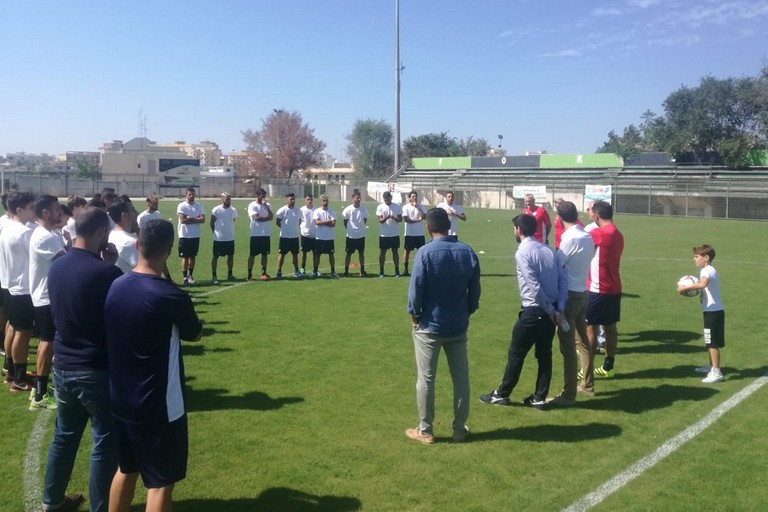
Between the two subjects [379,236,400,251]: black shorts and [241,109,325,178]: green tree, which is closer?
[379,236,400,251]: black shorts

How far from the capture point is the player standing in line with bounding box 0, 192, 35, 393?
701 centimetres

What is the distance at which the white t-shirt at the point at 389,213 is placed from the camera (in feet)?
53.0

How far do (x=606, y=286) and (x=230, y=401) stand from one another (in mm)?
4692

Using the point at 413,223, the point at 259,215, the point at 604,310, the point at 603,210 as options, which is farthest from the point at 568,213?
the point at 259,215

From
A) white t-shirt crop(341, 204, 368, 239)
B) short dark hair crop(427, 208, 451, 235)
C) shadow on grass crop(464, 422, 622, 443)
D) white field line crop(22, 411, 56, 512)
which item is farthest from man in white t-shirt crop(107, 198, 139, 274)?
white t-shirt crop(341, 204, 368, 239)

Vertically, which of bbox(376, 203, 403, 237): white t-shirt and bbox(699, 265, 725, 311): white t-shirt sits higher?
bbox(376, 203, 403, 237): white t-shirt

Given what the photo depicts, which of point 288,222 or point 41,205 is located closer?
point 41,205

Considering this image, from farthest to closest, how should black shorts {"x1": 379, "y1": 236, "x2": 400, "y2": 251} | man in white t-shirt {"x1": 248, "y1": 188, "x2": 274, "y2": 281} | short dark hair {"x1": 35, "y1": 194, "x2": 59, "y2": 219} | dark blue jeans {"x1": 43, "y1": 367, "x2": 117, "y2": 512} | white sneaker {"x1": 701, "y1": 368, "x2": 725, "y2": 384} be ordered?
black shorts {"x1": 379, "y1": 236, "x2": 400, "y2": 251}
man in white t-shirt {"x1": 248, "y1": 188, "x2": 274, "y2": 281}
white sneaker {"x1": 701, "y1": 368, "x2": 725, "y2": 384}
short dark hair {"x1": 35, "y1": 194, "x2": 59, "y2": 219}
dark blue jeans {"x1": 43, "y1": 367, "x2": 117, "y2": 512}

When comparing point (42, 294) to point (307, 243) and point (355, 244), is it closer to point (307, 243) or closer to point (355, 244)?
point (307, 243)

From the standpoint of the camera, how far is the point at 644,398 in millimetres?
7250

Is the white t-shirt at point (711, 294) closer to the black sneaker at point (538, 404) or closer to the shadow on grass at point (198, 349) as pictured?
the black sneaker at point (538, 404)

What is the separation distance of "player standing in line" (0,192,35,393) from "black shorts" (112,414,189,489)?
3.97 metres

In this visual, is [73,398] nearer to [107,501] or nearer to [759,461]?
[107,501]

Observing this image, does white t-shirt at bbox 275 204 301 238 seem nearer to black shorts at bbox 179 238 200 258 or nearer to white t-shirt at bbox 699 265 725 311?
black shorts at bbox 179 238 200 258
